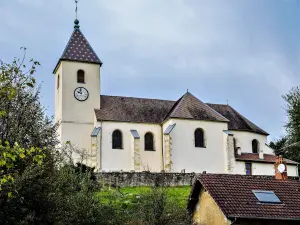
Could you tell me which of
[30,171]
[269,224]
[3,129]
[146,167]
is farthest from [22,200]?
[146,167]

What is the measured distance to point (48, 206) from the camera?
24609mm

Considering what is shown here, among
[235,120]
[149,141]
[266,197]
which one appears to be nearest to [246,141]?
[235,120]

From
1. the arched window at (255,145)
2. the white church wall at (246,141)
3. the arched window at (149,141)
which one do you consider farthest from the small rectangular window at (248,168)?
the arched window at (149,141)

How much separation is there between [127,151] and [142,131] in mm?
2690

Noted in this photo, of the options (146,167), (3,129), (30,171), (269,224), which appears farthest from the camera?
(146,167)

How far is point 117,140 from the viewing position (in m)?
60.0

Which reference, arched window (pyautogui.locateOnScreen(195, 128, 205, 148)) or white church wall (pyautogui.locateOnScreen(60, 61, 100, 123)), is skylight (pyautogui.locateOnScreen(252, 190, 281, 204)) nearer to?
arched window (pyautogui.locateOnScreen(195, 128, 205, 148))

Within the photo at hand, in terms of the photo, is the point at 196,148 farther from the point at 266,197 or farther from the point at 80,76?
the point at 266,197

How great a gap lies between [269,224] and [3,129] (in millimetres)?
12929

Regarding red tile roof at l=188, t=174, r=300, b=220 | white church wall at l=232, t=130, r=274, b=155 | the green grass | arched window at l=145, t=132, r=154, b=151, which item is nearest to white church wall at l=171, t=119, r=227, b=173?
arched window at l=145, t=132, r=154, b=151

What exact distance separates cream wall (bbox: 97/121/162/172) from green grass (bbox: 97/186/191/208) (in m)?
11.1

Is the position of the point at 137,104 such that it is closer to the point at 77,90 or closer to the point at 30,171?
the point at 77,90

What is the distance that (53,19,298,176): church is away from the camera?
5922cm

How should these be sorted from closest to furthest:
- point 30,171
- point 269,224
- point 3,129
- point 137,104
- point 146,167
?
point 30,171 < point 3,129 < point 269,224 < point 146,167 < point 137,104
